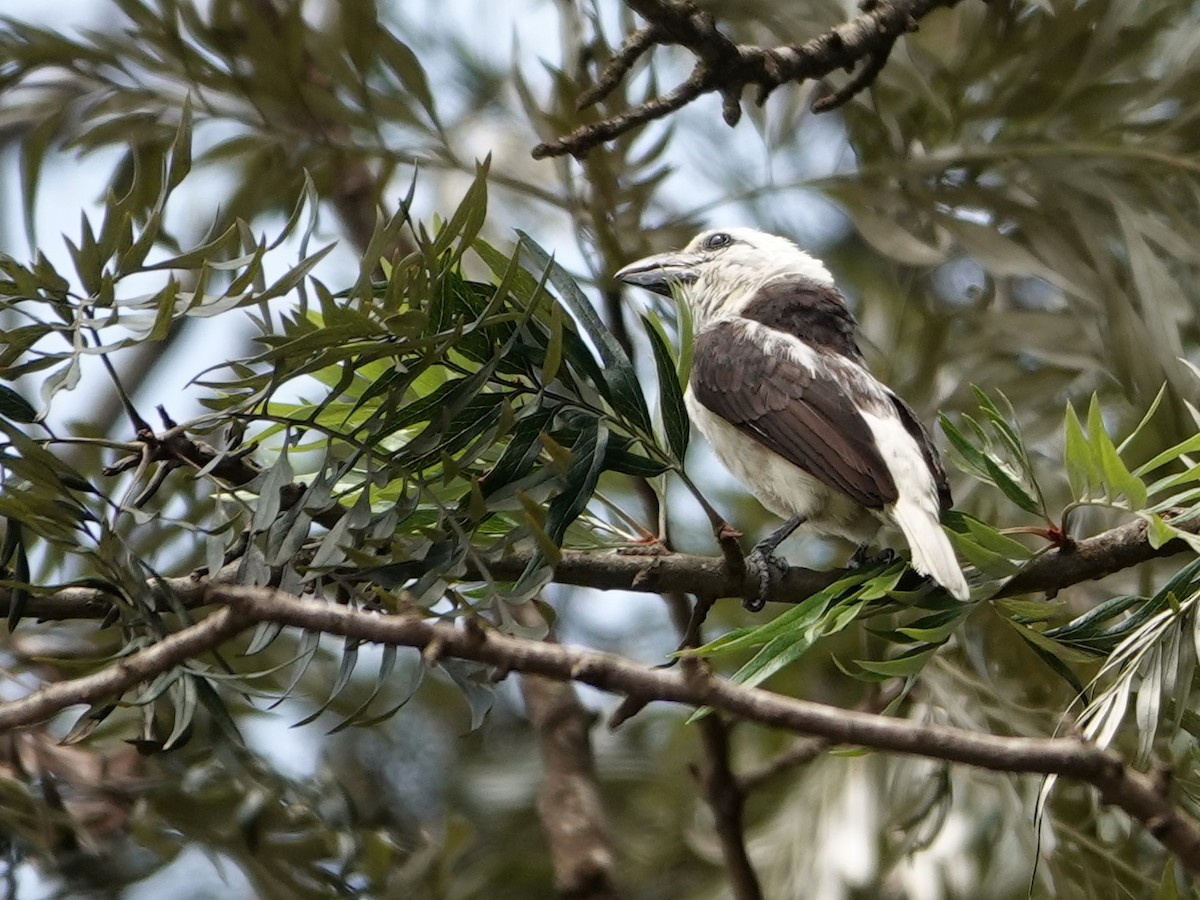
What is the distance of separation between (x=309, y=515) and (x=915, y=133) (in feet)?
8.72

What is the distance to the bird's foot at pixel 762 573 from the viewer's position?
2.88 m

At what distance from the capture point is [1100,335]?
3.98 meters

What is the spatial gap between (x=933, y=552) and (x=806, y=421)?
1061mm

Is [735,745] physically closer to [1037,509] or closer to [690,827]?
[690,827]

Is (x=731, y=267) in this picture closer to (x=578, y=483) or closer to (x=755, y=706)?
(x=578, y=483)

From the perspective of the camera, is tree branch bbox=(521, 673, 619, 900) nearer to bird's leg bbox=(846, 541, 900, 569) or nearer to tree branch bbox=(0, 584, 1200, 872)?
bird's leg bbox=(846, 541, 900, 569)

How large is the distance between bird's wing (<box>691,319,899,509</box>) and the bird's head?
0.69 m

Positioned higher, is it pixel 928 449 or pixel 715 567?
pixel 715 567

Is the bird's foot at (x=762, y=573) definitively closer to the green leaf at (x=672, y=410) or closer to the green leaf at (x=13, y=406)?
the green leaf at (x=672, y=410)

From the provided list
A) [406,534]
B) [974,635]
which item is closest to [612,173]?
[974,635]

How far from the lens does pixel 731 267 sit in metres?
5.27

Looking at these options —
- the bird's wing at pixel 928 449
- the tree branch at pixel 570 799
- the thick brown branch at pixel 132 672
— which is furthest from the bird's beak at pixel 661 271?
the thick brown branch at pixel 132 672

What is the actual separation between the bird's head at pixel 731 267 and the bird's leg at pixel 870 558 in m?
1.09

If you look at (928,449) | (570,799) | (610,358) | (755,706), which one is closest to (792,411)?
(928,449)
